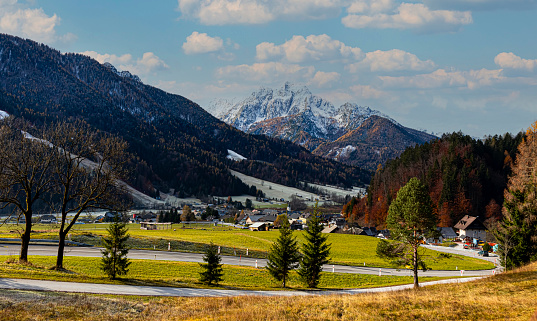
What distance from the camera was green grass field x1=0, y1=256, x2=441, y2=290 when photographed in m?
29.3

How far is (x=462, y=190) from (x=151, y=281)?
12364cm

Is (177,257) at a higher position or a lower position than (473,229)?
lower

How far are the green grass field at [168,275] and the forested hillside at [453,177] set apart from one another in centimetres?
8241

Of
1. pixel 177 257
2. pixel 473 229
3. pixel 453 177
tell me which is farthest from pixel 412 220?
pixel 453 177

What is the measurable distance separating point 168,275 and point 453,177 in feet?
382

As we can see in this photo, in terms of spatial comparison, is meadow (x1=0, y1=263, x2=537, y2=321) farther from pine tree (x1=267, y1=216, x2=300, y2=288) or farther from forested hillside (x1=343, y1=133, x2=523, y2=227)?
forested hillside (x1=343, y1=133, x2=523, y2=227)

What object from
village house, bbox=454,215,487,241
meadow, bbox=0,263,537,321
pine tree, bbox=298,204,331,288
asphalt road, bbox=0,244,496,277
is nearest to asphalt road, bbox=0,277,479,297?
meadow, bbox=0,263,537,321

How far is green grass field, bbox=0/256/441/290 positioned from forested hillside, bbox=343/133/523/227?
270 ft

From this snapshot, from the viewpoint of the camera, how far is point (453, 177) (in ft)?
431

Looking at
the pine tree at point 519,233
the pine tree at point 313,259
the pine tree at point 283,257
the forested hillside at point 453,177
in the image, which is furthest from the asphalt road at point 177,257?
the forested hillside at point 453,177

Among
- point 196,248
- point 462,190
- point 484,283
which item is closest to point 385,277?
point 484,283

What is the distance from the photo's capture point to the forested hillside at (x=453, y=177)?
131m

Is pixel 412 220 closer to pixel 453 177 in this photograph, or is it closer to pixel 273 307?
pixel 273 307

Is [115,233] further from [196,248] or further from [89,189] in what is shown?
[196,248]
